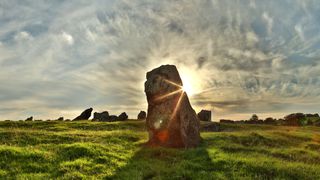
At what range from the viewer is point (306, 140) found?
4122 cm

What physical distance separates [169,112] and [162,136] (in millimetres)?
2132

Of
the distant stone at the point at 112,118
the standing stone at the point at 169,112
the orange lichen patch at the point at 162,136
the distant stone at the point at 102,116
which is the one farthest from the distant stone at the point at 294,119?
the orange lichen patch at the point at 162,136

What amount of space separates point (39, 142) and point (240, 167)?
1538 centimetres

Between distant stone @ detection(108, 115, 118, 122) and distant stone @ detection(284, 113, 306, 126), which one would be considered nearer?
distant stone @ detection(108, 115, 118, 122)

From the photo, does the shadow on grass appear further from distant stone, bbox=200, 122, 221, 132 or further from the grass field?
distant stone, bbox=200, 122, 221, 132

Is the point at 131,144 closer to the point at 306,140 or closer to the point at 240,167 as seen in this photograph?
the point at 240,167

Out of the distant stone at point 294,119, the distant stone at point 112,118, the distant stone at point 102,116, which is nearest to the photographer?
the distant stone at point 102,116

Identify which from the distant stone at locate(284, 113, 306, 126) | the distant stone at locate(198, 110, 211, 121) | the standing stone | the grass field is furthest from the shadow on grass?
the distant stone at locate(284, 113, 306, 126)

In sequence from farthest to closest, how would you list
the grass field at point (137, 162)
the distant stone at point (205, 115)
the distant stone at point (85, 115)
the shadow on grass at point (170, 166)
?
the distant stone at point (85, 115)
the distant stone at point (205, 115)
the shadow on grass at point (170, 166)
the grass field at point (137, 162)

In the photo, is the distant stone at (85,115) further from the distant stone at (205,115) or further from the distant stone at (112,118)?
the distant stone at (205,115)

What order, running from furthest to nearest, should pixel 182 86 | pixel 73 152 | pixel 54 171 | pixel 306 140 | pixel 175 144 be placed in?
pixel 306 140 → pixel 182 86 → pixel 175 144 → pixel 73 152 → pixel 54 171

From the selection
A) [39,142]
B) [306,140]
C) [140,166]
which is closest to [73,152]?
[140,166]

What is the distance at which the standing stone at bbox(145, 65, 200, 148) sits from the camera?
29.4 meters

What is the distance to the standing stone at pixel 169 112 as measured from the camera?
29375 mm
